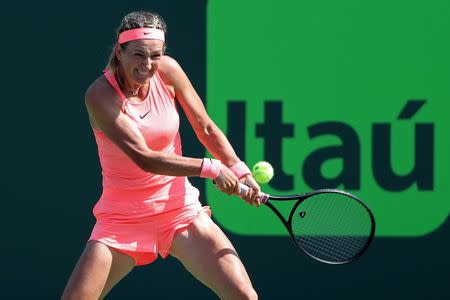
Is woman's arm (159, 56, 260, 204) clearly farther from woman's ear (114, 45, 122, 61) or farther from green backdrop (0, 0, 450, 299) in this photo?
green backdrop (0, 0, 450, 299)

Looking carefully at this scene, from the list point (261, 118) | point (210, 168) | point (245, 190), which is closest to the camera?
point (210, 168)

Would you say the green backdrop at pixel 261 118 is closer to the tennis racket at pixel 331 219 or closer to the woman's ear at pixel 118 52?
the tennis racket at pixel 331 219

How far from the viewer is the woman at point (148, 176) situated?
385cm

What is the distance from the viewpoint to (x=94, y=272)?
3.84 meters

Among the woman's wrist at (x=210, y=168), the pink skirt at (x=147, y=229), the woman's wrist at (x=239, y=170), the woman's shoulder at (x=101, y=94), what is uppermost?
the woman's shoulder at (x=101, y=94)

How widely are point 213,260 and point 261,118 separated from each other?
1.48 metres

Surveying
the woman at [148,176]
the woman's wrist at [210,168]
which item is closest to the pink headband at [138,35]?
the woman at [148,176]

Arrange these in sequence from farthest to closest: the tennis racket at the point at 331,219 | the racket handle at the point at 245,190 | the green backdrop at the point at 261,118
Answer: the green backdrop at the point at 261,118 → the tennis racket at the point at 331,219 → the racket handle at the point at 245,190

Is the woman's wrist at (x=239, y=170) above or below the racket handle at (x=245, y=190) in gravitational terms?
above

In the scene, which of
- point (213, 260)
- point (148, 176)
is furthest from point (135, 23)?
point (213, 260)

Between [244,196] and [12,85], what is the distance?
6.39 ft

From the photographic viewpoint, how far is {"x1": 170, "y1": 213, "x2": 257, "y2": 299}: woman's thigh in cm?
386

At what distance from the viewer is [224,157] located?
4.12 m

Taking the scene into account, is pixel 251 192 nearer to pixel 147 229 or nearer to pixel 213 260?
pixel 213 260
